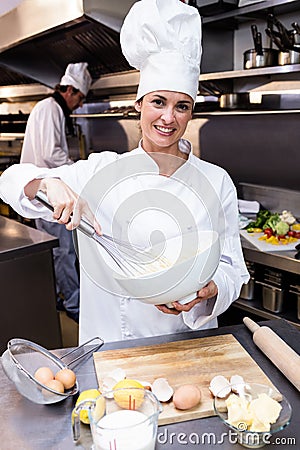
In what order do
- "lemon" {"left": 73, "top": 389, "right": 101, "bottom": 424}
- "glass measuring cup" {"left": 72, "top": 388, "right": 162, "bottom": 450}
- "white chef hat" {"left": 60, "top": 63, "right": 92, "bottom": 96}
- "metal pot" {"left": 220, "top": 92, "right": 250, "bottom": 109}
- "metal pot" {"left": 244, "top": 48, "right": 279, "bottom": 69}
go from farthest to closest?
"white chef hat" {"left": 60, "top": 63, "right": 92, "bottom": 96}
"metal pot" {"left": 220, "top": 92, "right": 250, "bottom": 109}
"metal pot" {"left": 244, "top": 48, "right": 279, "bottom": 69}
"lemon" {"left": 73, "top": 389, "right": 101, "bottom": 424}
"glass measuring cup" {"left": 72, "top": 388, "right": 162, "bottom": 450}

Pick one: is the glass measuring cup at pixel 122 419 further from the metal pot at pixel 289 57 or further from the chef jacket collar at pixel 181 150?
the metal pot at pixel 289 57

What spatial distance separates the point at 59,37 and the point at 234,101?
5.09 feet

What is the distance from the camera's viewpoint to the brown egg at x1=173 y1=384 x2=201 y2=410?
0.78m

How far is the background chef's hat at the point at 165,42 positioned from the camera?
108 centimetres

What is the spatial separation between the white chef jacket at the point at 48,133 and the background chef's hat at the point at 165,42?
215 cm

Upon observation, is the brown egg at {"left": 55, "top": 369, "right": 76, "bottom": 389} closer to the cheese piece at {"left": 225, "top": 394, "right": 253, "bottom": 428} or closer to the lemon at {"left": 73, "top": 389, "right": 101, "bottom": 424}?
the lemon at {"left": 73, "top": 389, "right": 101, "bottom": 424}

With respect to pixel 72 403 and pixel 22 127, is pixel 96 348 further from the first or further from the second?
pixel 22 127

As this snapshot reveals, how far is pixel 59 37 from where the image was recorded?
326 centimetres

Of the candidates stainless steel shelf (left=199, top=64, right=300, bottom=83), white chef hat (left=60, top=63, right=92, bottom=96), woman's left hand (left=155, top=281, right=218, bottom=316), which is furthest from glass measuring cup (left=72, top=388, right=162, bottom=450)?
white chef hat (left=60, top=63, right=92, bottom=96)

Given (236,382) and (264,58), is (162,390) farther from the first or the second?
(264,58)

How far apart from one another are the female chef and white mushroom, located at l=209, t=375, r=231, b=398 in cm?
18

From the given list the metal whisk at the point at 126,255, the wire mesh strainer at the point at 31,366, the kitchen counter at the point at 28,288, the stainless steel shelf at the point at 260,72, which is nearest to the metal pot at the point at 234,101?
A: the stainless steel shelf at the point at 260,72

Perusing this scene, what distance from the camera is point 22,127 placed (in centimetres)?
454

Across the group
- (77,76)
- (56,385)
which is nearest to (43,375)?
(56,385)
